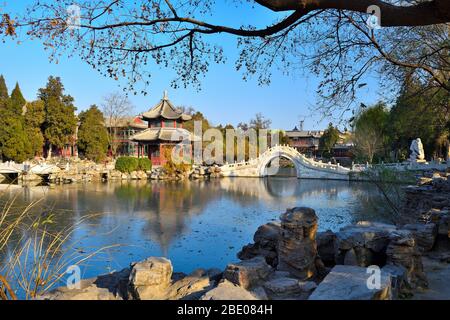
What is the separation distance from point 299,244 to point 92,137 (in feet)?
98.1

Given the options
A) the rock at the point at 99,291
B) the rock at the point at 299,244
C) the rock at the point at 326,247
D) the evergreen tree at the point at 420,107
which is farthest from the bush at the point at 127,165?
the rock at the point at 299,244

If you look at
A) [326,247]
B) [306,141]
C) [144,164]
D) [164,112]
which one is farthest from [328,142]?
[326,247]

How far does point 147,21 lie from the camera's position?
3.50m

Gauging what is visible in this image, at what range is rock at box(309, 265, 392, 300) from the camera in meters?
2.38

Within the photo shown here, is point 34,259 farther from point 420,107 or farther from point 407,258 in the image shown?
point 420,107

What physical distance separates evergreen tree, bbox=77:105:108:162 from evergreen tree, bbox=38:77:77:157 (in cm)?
165

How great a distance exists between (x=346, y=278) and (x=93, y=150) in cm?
3098

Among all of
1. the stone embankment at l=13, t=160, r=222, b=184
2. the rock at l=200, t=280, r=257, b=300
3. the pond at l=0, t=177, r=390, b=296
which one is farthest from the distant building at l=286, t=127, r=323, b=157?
the rock at l=200, t=280, r=257, b=300

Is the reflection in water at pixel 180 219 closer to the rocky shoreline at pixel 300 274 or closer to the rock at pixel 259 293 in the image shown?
the rocky shoreline at pixel 300 274

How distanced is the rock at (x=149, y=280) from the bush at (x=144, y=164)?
82.6 feet

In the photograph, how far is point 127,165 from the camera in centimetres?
2747

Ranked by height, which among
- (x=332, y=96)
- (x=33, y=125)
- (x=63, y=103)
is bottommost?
(x=332, y=96)
